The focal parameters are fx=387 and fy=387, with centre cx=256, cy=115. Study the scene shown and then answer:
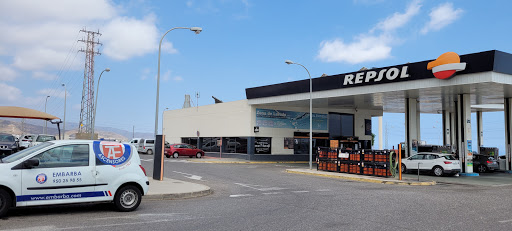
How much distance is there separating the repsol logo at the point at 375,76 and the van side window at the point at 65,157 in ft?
63.5

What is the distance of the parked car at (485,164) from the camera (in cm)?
2795

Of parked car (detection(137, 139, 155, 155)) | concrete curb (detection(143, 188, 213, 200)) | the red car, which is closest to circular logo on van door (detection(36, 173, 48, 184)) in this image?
concrete curb (detection(143, 188, 213, 200))

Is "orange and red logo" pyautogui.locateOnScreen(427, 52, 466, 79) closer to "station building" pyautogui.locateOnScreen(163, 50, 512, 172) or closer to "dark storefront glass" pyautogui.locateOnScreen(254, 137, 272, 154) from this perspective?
"station building" pyautogui.locateOnScreen(163, 50, 512, 172)

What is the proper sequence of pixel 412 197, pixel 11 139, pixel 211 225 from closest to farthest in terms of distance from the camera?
pixel 211 225
pixel 412 197
pixel 11 139

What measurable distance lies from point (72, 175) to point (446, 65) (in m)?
18.9

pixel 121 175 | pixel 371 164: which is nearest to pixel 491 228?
pixel 121 175

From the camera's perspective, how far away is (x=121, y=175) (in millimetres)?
9094

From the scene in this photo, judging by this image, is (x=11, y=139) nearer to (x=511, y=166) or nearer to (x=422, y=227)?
(x=422, y=227)

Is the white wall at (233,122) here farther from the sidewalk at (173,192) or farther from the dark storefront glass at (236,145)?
the sidewalk at (173,192)

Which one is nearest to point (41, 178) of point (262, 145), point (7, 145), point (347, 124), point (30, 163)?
point (30, 163)

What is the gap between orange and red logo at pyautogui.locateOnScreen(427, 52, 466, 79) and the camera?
20266 mm

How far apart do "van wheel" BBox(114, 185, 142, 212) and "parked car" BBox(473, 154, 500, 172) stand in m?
26.9

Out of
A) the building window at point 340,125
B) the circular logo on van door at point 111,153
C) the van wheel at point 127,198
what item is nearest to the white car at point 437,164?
the building window at point 340,125

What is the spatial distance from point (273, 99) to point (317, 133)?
7382mm
